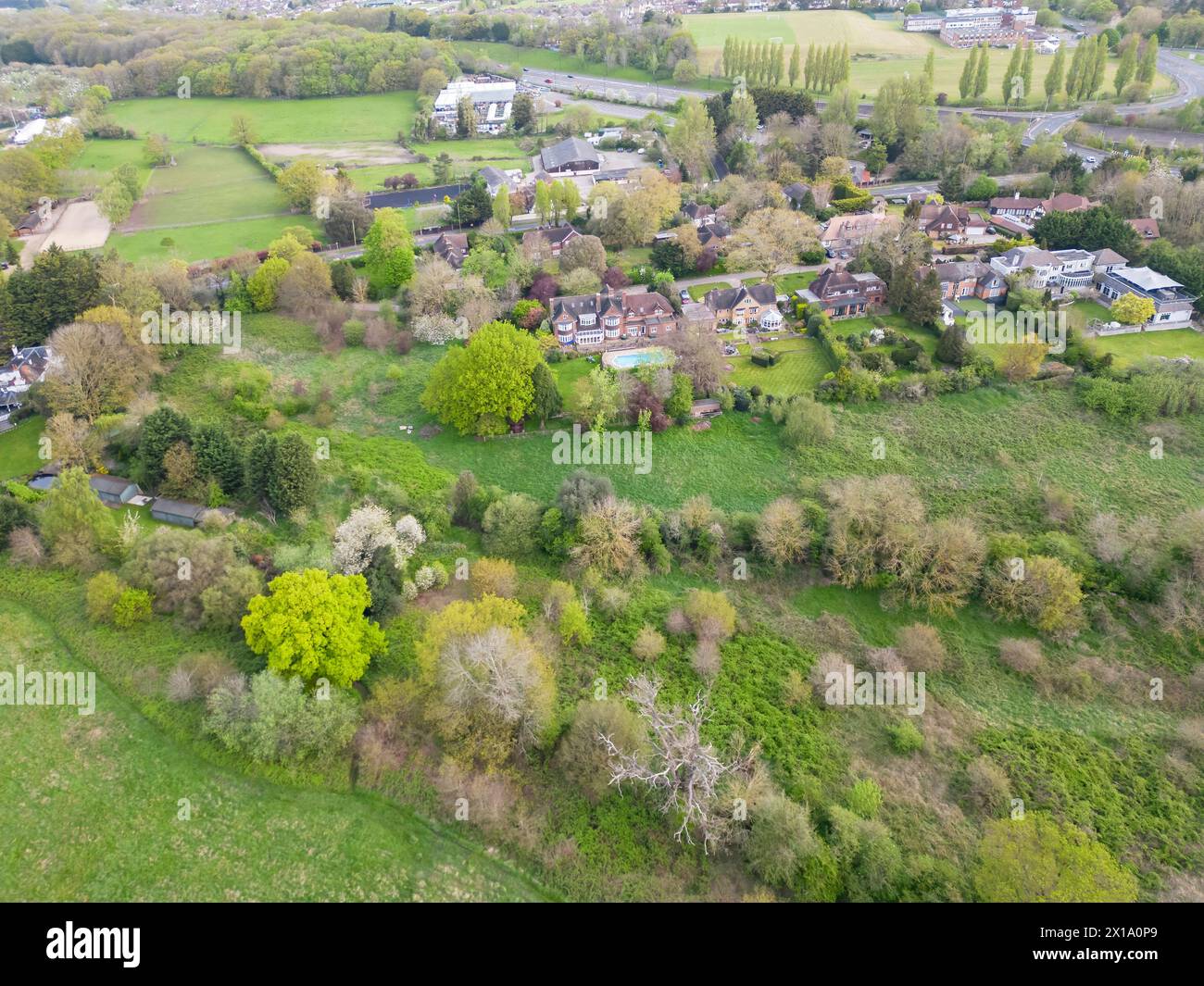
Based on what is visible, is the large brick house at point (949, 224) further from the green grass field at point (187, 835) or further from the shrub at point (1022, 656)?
the green grass field at point (187, 835)

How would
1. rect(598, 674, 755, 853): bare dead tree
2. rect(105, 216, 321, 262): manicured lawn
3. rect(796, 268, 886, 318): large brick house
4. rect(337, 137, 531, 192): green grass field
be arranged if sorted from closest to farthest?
rect(598, 674, 755, 853): bare dead tree → rect(796, 268, 886, 318): large brick house → rect(105, 216, 321, 262): manicured lawn → rect(337, 137, 531, 192): green grass field

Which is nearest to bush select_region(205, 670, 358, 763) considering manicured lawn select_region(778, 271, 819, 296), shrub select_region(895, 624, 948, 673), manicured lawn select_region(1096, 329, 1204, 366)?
shrub select_region(895, 624, 948, 673)

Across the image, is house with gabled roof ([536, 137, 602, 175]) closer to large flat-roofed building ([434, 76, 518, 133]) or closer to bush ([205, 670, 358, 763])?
large flat-roofed building ([434, 76, 518, 133])

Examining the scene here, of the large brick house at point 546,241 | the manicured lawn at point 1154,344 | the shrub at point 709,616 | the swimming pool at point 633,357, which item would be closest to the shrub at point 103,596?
the shrub at point 709,616

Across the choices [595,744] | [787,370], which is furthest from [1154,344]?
[595,744]

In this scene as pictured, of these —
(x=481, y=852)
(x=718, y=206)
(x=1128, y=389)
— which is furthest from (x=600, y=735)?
(x=718, y=206)

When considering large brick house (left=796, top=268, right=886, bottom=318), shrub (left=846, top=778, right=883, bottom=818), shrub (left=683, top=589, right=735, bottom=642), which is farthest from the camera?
large brick house (left=796, top=268, right=886, bottom=318)

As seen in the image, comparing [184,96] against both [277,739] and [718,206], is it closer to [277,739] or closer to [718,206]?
[718,206]
